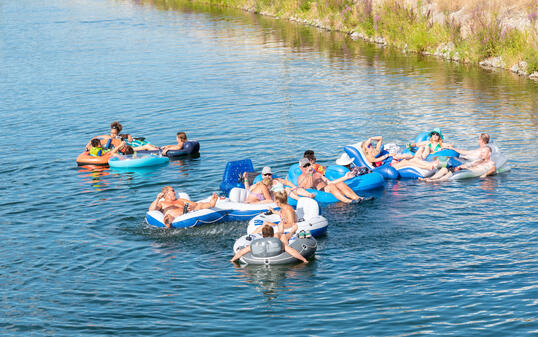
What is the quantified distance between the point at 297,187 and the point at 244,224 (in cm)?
211

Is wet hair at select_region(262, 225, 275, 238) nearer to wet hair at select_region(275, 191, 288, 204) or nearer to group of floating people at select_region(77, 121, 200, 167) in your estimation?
wet hair at select_region(275, 191, 288, 204)

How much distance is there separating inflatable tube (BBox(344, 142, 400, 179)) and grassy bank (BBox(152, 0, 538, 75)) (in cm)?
1526

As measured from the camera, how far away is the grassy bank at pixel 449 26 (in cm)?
3422

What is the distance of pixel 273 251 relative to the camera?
1482 cm

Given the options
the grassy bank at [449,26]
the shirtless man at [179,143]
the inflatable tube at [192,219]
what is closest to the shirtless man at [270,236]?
the inflatable tube at [192,219]

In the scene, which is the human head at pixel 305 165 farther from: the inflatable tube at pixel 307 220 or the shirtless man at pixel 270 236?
the shirtless man at pixel 270 236

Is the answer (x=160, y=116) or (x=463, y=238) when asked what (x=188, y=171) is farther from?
(x=463, y=238)

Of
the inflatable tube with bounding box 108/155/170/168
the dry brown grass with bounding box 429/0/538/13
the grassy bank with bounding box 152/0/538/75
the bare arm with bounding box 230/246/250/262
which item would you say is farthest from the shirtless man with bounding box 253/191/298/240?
the dry brown grass with bounding box 429/0/538/13

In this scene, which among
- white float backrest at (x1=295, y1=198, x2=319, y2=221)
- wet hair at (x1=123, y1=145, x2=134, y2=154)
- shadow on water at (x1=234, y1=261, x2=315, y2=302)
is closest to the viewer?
shadow on water at (x1=234, y1=261, x2=315, y2=302)

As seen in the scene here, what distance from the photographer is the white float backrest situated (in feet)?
56.3

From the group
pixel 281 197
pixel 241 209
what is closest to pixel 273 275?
pixel 281 197

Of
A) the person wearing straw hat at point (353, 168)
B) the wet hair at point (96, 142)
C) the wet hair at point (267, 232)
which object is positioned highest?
the wet hair at point (96, 142)

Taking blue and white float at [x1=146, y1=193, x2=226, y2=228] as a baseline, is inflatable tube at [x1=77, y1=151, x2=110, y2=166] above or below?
above

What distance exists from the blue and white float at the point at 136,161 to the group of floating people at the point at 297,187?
0.17 meters
